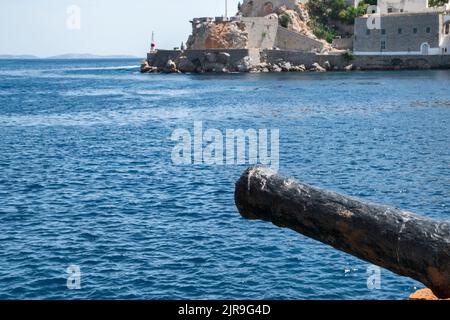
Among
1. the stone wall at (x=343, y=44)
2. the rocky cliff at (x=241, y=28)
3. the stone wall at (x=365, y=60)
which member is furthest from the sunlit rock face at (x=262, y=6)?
the stone wall at (x=365, y=60)

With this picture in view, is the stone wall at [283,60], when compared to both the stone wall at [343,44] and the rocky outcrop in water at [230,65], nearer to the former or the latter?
the rocky outcrop in water at [230,65]

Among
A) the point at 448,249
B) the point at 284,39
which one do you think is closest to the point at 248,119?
the point at 448,249

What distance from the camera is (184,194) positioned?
18.8 metres

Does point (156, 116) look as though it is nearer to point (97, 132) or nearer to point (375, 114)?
point (97, 132)

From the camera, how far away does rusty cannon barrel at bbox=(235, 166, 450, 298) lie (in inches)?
214

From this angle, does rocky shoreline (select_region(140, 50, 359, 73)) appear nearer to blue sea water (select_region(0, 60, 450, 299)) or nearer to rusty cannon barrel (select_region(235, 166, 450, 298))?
blue sea water (select_region(0, 60, 450, 299))

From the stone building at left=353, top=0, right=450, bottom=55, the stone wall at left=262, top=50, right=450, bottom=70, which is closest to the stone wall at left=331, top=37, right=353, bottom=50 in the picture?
the stone building at left=353, top=0, right=450, bottom=55

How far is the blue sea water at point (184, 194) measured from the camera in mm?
11469

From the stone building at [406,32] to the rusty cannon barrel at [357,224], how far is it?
73531mm

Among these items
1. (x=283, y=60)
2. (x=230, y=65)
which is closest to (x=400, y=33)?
(x=283, y=60)
